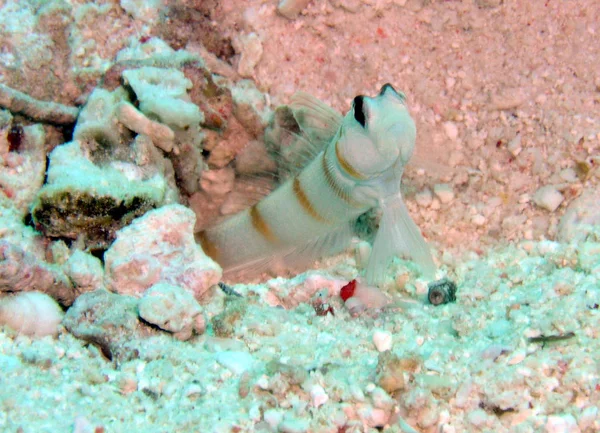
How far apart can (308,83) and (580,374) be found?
265 cm

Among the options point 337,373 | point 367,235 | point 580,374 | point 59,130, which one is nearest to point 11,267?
point 337,373

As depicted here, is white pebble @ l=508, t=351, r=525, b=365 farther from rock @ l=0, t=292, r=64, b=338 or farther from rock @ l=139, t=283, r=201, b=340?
rock @ l=0, t=292, r=64, b=338

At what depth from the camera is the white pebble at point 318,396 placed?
4.70 ft

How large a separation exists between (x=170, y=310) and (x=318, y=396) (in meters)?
0.61

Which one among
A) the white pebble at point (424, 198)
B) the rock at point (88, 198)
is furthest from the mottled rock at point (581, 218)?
the rock at point (88, 198)

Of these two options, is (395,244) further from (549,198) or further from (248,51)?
(248,51)

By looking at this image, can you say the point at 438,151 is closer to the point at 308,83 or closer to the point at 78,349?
the point at 308,83

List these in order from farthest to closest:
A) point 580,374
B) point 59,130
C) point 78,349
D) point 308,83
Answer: point 308,83 → point 59,130 → point 78,349 → point 580,374

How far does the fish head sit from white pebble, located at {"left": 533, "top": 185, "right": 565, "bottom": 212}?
3.75ft

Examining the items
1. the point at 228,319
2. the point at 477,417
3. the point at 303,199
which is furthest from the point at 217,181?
the point at 477,417

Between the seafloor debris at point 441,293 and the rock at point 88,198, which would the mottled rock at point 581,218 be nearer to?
the seafloor debris at point 441,293

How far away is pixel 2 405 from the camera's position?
4.18 feet

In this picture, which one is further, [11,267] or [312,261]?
[312,261]

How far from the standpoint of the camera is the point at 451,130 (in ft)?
11.1
